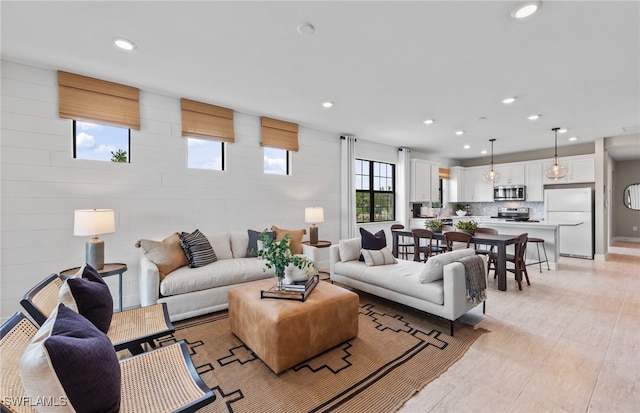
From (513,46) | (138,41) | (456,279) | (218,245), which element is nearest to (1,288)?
(218,245)

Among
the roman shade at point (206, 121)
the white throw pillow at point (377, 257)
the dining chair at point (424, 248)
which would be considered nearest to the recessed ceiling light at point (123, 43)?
the roman shade at point (206, 121)

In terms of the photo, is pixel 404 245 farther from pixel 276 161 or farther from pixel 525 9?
pixel 525 9

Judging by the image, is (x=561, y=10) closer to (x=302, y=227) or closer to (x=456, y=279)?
(x=456, y=279)

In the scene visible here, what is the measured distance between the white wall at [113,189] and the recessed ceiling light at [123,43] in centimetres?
113

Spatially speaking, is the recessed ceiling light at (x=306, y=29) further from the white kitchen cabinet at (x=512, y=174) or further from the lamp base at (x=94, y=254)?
the white kitchen cabinet at (x=512, y=174)

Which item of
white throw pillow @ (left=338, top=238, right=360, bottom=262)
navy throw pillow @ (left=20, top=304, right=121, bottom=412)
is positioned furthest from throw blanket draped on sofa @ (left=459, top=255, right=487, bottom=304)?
navy throw pillow @ (left=20, top=304, right=121, bottom=412)

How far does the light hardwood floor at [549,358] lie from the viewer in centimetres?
181

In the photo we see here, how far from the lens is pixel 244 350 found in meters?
2.45

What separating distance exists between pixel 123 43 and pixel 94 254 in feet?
6.69

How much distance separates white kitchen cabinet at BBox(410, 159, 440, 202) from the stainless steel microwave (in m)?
1.55

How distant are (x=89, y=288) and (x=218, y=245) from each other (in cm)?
218

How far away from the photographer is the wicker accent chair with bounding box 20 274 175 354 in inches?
58.7

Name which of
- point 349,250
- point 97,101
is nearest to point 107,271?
point 97,101

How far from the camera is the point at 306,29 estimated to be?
2277 millimetres
